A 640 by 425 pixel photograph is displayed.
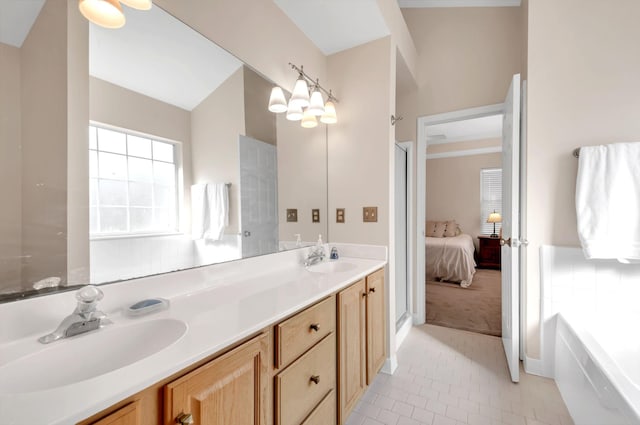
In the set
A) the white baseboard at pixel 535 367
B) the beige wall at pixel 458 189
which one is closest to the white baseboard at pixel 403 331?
the white baseboard at pixel 535 367

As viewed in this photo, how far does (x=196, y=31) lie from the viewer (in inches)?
48.4

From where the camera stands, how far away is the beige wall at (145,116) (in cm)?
91

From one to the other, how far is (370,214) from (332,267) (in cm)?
49

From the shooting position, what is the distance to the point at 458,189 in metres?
5.70

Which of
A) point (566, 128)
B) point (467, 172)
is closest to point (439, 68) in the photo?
point (566, 128)

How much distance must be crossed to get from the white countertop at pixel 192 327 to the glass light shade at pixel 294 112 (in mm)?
1005

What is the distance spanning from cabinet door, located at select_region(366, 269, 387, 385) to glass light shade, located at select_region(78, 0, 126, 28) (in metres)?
1.59

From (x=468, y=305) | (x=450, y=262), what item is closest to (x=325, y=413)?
(x=468, y=305)

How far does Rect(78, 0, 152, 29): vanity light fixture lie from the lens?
848mm

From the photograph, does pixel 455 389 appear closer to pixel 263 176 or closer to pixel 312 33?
pixel 263 176

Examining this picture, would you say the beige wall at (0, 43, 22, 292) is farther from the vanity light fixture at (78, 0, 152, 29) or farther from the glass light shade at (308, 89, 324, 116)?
the glass light shade at (308, 89, 324, 116)

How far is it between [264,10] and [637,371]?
9.30 feet

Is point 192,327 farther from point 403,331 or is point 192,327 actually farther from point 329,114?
point 403,331

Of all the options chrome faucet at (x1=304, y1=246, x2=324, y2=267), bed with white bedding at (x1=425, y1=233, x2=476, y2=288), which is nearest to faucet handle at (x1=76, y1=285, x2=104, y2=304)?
chrome faucet at (x1=304, y1=246, x2=324, y2=267)
